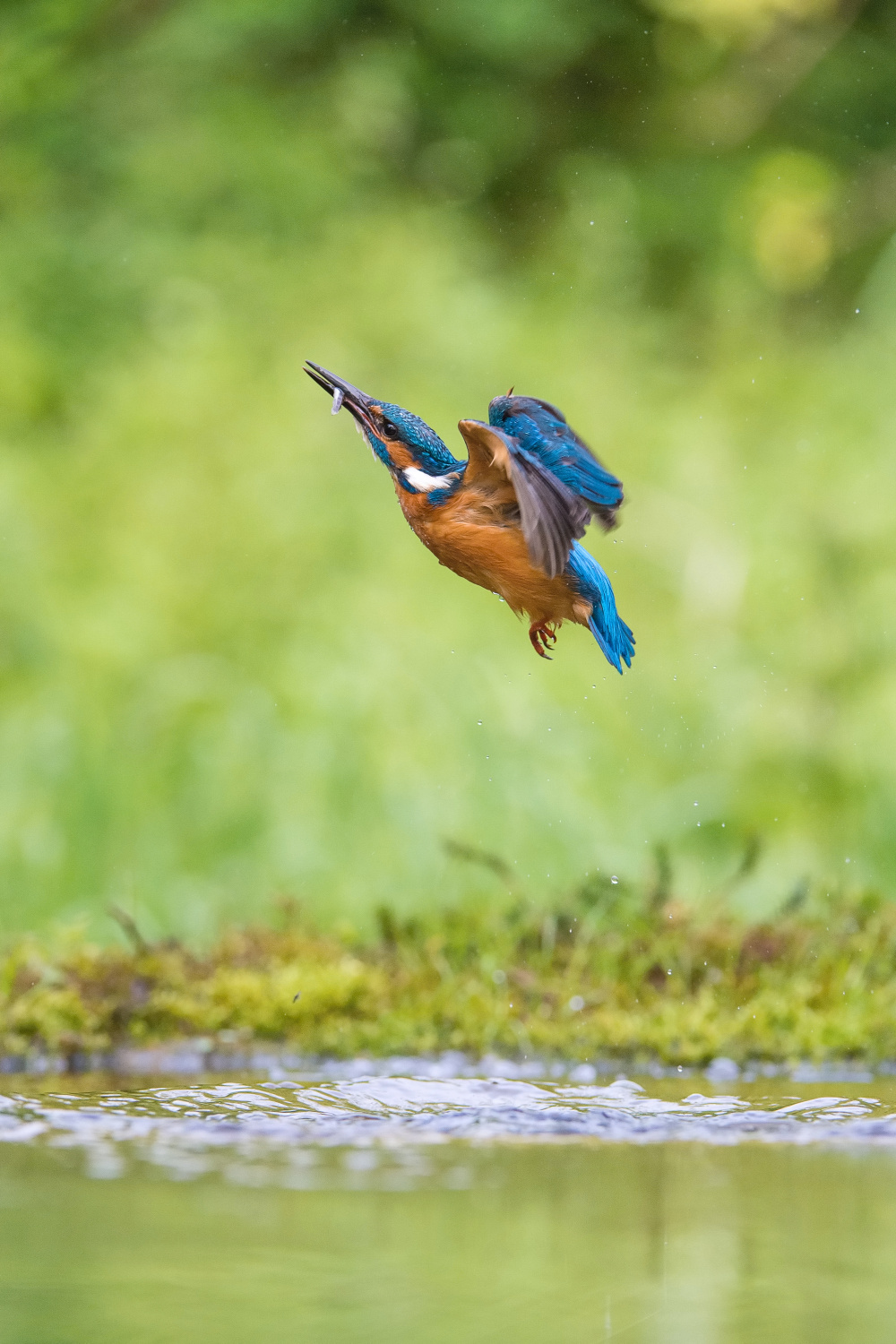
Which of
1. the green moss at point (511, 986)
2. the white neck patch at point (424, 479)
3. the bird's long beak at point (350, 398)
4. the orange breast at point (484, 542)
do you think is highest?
the bird's long beak at point (350, 398)

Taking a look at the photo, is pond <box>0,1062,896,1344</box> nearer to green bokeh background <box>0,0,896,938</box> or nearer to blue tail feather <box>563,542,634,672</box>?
blue tail feather <box>563,542,634,672</box>

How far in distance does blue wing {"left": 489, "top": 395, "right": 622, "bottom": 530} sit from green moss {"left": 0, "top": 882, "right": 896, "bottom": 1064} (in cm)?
115

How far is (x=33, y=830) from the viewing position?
3.63 meters

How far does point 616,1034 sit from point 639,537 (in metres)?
2.66

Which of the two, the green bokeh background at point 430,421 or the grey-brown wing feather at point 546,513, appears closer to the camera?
the grey-brown wing feather at point 546,513

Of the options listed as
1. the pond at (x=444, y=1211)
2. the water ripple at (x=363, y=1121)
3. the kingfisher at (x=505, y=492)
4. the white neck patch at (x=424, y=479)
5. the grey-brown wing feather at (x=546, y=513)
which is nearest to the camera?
the pond at (x=444, y=1211)

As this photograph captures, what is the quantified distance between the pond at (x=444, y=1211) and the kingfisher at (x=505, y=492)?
0.58 metres

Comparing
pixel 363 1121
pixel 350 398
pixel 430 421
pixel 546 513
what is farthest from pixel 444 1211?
pixel 430 421

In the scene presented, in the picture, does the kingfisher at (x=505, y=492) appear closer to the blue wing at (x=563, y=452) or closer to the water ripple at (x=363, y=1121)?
the blue wing at (x=563, y=452)

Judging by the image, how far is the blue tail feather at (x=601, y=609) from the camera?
1.80 m

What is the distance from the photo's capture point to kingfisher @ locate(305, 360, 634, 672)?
1.65m

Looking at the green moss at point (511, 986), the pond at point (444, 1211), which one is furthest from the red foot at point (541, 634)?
the green moss at point (511, 986)

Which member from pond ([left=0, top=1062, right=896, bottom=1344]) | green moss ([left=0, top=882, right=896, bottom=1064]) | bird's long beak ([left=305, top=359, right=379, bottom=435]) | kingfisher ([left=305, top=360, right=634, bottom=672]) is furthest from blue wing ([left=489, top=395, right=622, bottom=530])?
green moss ([left=0, top=882, right=896, bottom=1064])

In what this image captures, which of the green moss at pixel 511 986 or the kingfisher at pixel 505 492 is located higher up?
the kingfisher at pixel 505 492
